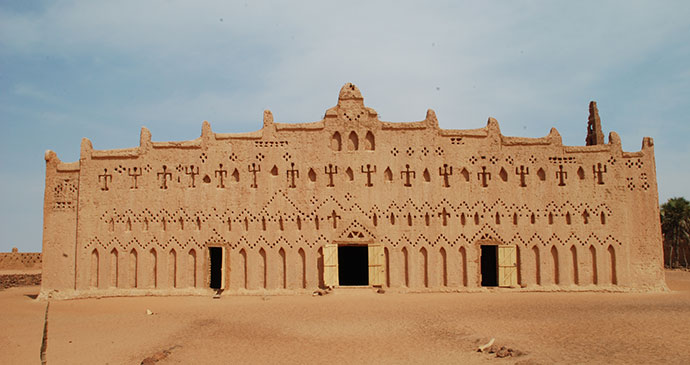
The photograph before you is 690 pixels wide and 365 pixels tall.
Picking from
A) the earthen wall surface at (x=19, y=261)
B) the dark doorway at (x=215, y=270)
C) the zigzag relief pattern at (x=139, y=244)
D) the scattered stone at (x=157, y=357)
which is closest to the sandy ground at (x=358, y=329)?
the scattered stone at (x=157, y=357)

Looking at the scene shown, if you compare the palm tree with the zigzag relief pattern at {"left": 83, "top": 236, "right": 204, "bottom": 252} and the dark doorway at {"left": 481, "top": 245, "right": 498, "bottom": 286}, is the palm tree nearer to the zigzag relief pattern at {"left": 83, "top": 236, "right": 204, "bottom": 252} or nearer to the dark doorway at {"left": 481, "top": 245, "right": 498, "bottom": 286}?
the dark doorway at {"left": 481, "top": 245, "right": 498, "bottom": 286}

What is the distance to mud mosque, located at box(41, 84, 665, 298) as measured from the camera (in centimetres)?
1938

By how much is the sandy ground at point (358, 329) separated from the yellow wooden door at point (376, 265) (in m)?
A: 0.61

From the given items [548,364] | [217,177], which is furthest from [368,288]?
[548,364]

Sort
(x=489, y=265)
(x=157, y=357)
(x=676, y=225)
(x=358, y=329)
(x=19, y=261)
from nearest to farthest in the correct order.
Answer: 1. (x=157, y=357)
2. (x=358, y=329)
3. (x=489, y=265)
4. (x=19, y=261)
5. (x=676, y=225)

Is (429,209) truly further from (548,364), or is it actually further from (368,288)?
(548,364)

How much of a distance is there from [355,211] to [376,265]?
6.51 ft

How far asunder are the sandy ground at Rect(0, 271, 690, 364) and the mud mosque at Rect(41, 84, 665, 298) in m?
1.13

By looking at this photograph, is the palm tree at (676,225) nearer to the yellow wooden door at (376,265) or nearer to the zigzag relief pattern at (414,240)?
the zigzag relief pattern at (414,240)

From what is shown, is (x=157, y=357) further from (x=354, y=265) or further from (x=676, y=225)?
(x=676, y=225)

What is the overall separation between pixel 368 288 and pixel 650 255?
9836 millimetres

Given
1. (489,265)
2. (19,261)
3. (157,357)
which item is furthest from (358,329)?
(19,261)

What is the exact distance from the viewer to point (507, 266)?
19.3 meters

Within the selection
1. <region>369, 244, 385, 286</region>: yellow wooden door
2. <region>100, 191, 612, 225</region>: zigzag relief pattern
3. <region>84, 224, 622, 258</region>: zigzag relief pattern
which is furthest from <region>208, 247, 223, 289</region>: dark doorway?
<region>369, 244, 385, 286</region>: yellow wooden door
